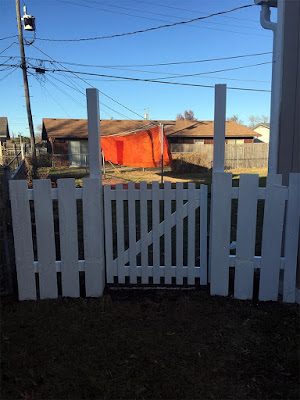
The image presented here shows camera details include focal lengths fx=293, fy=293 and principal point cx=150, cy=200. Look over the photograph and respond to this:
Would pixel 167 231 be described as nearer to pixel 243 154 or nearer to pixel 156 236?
pixel 156 236

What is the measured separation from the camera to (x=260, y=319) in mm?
2541

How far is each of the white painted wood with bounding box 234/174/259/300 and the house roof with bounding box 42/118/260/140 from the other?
22729mm

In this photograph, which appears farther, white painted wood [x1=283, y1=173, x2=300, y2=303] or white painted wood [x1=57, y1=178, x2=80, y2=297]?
white painted wood [x1=57, y1=178, x2=80, y2=297]

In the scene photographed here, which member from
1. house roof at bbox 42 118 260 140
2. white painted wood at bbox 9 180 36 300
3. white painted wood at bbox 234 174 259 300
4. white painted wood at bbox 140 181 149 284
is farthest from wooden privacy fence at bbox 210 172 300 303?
house roof at bbox 42 118 260 140

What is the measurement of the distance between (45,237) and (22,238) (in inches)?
8.9

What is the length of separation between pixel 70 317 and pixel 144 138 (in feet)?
34.4

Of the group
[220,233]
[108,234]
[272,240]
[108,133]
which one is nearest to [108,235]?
[108,234]

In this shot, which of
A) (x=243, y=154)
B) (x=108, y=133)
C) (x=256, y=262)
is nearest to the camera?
(x=256, y=262)

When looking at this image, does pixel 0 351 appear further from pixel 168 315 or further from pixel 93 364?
pixel 168 315

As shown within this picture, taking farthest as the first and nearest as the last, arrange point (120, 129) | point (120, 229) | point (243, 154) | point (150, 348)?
point (120, 129) → point (243, 154) → point (120, 229) → point (150, 348)

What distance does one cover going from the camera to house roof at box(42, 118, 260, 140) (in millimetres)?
24719

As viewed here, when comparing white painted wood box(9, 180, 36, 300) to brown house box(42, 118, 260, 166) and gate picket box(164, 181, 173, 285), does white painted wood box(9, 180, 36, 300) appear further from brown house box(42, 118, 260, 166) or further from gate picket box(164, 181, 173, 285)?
brown house box(42, 118, 260, 166)

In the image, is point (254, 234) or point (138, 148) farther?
point (138, 148)

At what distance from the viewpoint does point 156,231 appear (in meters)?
3.07
